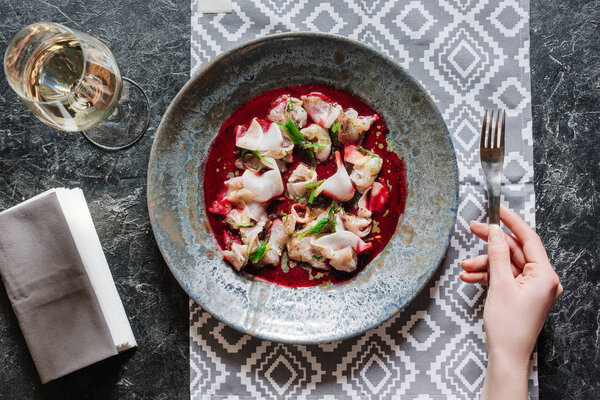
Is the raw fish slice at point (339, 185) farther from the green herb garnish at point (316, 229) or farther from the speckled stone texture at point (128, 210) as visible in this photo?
the speckled stone texture at point (128, 210)

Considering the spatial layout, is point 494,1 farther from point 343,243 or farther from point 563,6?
point 343,243

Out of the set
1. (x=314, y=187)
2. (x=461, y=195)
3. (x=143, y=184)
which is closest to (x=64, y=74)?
(x=143, y=184)

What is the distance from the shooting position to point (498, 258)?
1.00 meters

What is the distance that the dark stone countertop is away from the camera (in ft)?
3.78

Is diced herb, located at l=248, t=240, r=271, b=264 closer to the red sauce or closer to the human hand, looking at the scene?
the red sauce

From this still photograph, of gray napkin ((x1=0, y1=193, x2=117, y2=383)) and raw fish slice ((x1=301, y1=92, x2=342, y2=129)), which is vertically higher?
raw fish slice ((x1=301, y1=92, x2=342, y2=129))

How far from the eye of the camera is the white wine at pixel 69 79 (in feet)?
3.11

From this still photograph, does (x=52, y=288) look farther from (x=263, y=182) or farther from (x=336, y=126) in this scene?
(x=336, y=126)

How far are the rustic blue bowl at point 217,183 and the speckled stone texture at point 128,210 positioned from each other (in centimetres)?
10

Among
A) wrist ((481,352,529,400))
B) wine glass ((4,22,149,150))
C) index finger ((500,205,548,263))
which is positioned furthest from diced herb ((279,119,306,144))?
wrist ((481,352,529,400))

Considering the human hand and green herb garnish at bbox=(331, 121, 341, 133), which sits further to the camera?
green herb garnish at bbox=(331, 121, 341, 133)

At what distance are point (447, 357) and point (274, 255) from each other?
0.45 meters

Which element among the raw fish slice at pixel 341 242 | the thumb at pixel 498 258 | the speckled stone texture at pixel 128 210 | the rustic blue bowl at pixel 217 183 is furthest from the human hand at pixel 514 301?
the speckled stone texture at pixel 128 210

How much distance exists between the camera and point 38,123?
118 centimetres
